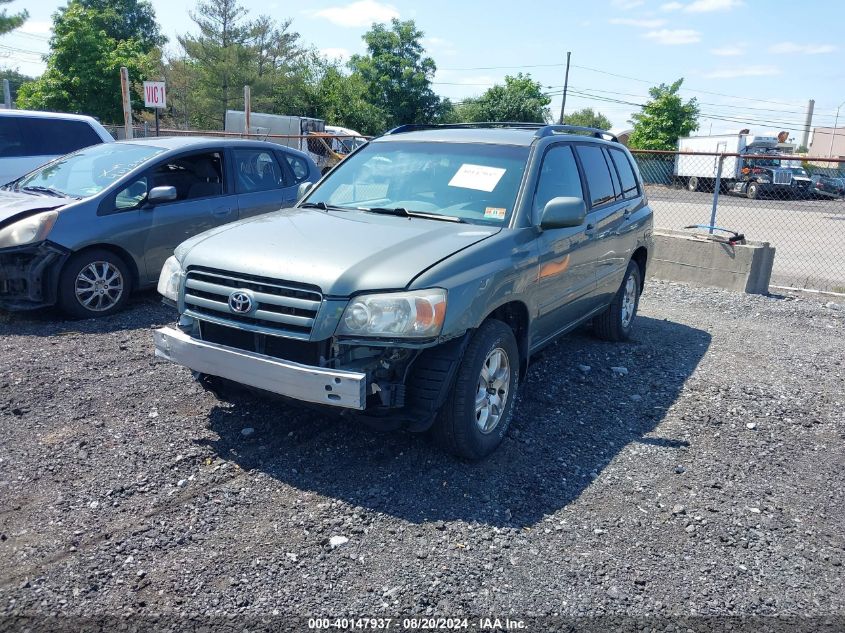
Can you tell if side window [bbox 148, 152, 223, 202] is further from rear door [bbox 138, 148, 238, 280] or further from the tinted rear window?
the tinted rear window

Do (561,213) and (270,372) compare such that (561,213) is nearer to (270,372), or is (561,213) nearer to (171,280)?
(270,372)

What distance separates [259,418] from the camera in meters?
4.50

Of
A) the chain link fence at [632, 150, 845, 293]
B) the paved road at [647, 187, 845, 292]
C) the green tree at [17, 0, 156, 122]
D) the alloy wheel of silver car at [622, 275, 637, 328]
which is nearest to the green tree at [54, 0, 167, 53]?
the green tree at [17, 0, 156, 122]

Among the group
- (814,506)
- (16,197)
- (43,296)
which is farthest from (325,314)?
(16,197)

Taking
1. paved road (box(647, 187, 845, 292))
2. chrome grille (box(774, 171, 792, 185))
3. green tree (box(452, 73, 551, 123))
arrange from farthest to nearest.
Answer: green tree (box(452, 73, 551, 123)) < chrome grille (box(774, 171, 792, 185)) < paved road (box(647, 187, 845, 292))

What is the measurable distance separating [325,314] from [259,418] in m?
1.34

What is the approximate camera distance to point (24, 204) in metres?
6.50

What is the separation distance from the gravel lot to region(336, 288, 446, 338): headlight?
89 cm

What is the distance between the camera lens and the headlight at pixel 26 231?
6.11m

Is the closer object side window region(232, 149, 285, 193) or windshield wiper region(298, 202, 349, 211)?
windshield wiper region(298, 202, 349, 211)

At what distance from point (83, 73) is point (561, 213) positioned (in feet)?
148

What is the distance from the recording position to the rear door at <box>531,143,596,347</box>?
461 centimetres

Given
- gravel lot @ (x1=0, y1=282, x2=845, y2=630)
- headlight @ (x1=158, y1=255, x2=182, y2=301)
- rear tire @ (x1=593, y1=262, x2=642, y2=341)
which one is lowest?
gravel lot @ (x1=0, y1=282, x2=845, y2=630)

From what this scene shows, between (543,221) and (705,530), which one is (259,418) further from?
(705,530)
